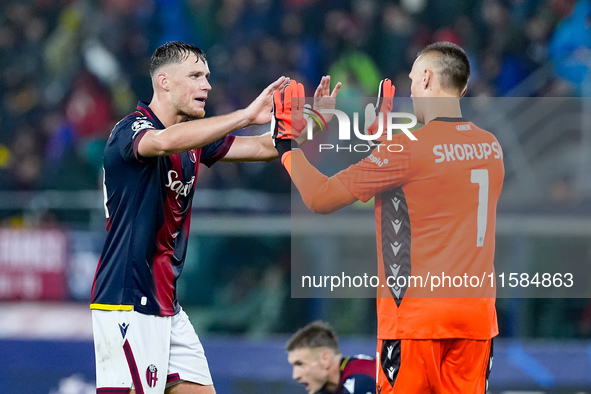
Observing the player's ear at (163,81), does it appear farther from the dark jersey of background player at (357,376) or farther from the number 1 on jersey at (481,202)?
the dark jersey of background player at (357,376)

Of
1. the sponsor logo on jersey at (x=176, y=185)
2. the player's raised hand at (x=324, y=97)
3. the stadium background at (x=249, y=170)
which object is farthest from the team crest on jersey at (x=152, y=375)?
the stadium background at (x=249, y=170)

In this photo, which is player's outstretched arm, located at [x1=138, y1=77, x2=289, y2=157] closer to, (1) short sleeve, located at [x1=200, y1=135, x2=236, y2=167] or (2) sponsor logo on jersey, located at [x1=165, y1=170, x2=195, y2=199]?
(2) sponsor logo on jersey, located at [x1=165, y1=170, x2=195, y2=199]

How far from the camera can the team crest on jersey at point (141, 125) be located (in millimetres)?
4184

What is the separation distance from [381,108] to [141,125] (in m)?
1.27

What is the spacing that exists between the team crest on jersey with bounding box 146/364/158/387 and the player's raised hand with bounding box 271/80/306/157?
1.27 meters

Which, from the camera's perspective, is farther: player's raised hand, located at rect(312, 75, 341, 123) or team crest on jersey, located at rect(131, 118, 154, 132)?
player's raised hand, located at rect(312, 75, 341, 123)

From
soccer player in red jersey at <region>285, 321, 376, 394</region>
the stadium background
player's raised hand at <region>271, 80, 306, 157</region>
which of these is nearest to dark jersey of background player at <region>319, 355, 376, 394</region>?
soccer player in red jersey at <region>285, 321, 376, 394</region>

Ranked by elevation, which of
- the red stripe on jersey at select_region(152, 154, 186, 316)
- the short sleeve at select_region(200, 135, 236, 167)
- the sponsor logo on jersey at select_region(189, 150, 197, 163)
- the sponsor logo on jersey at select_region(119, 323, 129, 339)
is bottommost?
the sponsor logo on jersey at select_region(119, 323, 129, 339)

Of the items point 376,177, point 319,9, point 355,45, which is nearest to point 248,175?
point 355,45

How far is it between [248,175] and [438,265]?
6.09 m

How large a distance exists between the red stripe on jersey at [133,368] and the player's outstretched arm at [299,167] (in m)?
1.18

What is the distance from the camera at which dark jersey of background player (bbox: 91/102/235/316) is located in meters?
4.19

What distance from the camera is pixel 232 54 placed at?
1178cm

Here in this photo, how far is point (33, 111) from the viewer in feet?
38.0
